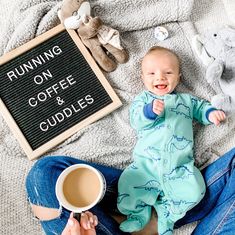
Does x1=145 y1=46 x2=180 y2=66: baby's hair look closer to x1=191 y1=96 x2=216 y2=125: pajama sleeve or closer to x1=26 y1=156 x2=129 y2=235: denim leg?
x1=191 y1=96 x2=216 y2=125: pajama sleeve

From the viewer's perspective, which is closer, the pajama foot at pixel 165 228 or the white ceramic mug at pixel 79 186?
the white ceramic mug at pixel 79 186

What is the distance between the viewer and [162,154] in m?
1.33

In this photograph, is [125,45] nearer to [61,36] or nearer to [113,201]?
[61,36]

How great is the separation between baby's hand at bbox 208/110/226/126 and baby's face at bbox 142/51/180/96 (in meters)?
0.14

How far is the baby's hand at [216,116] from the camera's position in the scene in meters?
1.37

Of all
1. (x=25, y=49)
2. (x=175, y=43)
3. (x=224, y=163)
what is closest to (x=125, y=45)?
(x=175, y=43)

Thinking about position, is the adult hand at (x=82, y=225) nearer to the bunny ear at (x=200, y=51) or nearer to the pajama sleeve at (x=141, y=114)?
the pajama sleeve at (x=141, y=114)

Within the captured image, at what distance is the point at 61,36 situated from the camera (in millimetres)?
1483

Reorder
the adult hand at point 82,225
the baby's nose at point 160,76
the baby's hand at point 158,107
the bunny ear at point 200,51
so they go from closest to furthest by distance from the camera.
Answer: the adult hand at point 82,225 → the baby's hand at point 158,107 → the baby's nose at point 160,76 → the bunny ear at point 200,51

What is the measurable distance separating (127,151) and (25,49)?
448mm

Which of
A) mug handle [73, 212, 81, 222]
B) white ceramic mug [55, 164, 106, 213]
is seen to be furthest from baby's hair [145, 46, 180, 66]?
mug handle [73, 212, 81, 222]

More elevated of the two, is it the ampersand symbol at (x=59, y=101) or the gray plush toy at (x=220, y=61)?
the ampersand symbol at (x=59, y=101)

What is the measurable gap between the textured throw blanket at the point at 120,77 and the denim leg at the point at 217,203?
60mm

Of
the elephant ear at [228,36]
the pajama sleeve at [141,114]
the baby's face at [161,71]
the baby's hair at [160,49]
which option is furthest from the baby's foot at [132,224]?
the elephant ear at [228,36]
